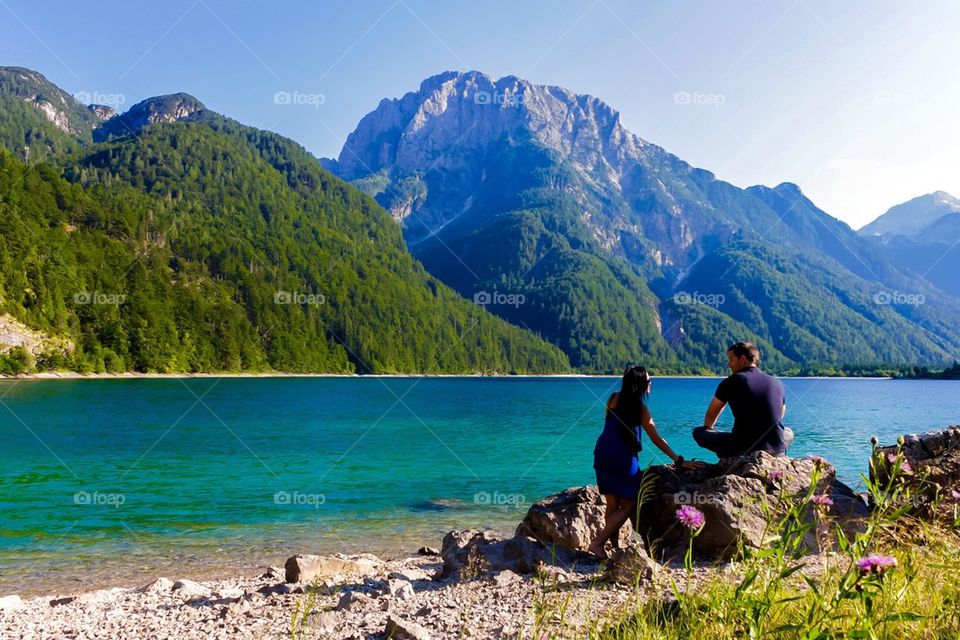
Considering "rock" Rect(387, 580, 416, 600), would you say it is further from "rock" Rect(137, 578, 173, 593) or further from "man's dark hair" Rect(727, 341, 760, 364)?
"man's dark hair" Rect(727, 341, 760, 364)

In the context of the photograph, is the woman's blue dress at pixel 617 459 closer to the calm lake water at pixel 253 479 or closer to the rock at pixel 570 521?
the rock at pixel 570 521

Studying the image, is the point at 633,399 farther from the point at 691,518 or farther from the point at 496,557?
the point at 691,518

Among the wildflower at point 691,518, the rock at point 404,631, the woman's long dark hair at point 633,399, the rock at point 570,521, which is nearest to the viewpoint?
the wildflower at point 691,518

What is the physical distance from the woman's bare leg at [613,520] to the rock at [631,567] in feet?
3.86

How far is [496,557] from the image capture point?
10289 millimetres

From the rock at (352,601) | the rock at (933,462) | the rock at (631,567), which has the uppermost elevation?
the rock at (933,462)

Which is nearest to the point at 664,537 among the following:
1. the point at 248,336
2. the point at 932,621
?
the point at 932,621

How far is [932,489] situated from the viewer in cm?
1116

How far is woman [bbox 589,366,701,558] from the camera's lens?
9812 millimetres

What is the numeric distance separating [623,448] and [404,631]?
190 inches

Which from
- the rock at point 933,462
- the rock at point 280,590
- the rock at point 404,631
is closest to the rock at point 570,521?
the rock at point 280,590

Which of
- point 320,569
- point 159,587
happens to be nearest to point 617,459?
point 320,569

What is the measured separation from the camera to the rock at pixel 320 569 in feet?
35.8

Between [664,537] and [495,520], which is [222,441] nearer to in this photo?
[495,520]
